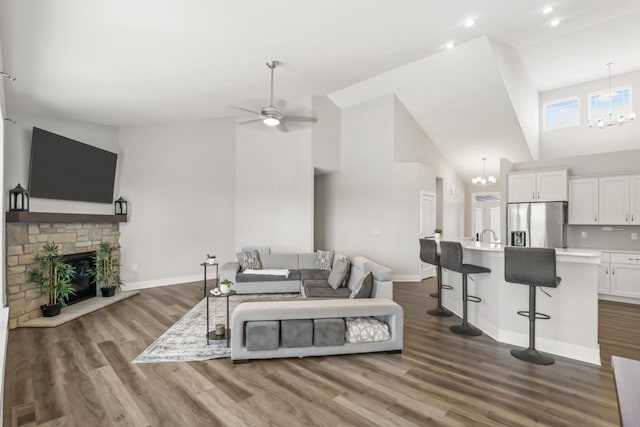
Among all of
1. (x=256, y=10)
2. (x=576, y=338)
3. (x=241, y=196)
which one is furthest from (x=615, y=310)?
(x=241, y=196)

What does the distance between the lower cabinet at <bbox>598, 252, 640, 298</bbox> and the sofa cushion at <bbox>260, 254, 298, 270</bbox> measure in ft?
18.3

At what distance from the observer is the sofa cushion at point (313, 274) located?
5.35 meters

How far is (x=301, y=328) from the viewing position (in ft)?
10.3

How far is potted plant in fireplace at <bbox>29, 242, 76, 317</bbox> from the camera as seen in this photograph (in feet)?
14.1

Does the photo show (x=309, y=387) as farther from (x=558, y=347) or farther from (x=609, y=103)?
(x=609, y=103)

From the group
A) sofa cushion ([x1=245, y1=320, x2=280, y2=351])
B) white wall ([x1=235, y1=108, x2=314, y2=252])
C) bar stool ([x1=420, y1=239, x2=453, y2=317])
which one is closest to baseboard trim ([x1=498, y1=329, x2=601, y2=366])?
bar stool ([x1=420, y1=239, x2=453, y2=317])

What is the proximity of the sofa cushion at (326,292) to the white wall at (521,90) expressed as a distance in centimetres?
457

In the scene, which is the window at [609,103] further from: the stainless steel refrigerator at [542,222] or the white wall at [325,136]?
the white wall at [325,136]

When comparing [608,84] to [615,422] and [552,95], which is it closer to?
[552,95]

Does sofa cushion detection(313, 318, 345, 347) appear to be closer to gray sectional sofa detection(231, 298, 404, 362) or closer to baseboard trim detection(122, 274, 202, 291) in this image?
gray sectional sofa detection(231, 298, 404, 362)

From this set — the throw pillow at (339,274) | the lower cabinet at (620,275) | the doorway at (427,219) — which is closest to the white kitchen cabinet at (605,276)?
the lower cabinet at (620,275)

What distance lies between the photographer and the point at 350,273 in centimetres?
498

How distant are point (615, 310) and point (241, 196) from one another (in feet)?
23.3

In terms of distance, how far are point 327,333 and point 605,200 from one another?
18.7 feet
